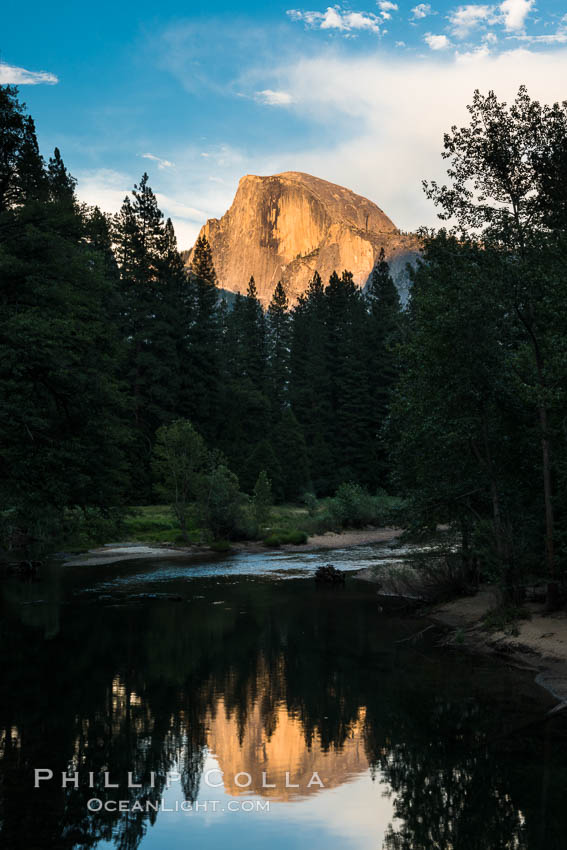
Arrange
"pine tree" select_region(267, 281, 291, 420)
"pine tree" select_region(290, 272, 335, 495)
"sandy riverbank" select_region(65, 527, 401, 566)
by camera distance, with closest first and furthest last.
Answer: "sandy riverbank" select_region(65, 527, 401, 566)
"pine tree" select_region(290, 272, 335, 495)
"pine tree" select_region(267, 281, 291, 420)

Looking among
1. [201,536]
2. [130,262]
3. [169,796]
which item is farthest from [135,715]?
[130,262]

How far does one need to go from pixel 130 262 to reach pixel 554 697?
60.1m

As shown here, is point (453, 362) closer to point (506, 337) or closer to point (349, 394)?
point (506, 337)

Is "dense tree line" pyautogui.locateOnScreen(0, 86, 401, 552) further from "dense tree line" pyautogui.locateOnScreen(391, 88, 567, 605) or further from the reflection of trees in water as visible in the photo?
"dense tree line" pyautogui.locateOnScreen(391, 88, 567, 605)

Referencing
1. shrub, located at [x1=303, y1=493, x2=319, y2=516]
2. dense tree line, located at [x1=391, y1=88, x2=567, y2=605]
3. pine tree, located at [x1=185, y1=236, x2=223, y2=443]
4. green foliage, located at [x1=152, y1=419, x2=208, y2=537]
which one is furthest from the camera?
pine tree, located at [x1=185, y1=236, x2=223, y2=443]

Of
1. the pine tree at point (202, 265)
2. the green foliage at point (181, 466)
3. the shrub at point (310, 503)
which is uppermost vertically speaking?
the pine tree at point (202, 265)

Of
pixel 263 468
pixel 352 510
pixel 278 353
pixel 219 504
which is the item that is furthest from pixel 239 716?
pixel 278 353

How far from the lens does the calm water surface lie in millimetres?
9414

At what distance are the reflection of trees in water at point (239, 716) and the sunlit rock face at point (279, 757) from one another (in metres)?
0.16

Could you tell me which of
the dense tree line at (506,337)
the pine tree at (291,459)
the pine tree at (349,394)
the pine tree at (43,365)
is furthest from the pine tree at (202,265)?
the dense tree line at (506,337)

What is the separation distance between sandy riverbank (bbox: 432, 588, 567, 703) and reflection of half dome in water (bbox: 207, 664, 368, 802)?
15.3ft

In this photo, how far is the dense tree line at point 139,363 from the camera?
69.2ft

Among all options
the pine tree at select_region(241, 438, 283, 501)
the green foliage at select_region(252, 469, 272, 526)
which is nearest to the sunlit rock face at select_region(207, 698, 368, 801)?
the green foliage at select_region(252, 469, 272, 526)

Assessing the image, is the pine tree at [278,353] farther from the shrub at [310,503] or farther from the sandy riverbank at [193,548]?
the sandy riverbank at [193,548]
